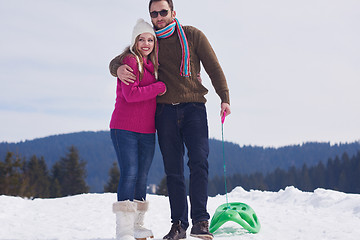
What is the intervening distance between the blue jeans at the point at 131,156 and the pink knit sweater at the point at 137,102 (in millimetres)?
68

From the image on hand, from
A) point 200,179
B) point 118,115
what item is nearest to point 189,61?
point 118,115

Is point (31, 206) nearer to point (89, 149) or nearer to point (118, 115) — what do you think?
point (118, 115)

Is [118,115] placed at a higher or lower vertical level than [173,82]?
lower

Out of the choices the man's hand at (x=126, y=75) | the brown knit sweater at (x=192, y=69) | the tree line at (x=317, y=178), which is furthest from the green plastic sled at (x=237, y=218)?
the tree line at (x=317, y=178)

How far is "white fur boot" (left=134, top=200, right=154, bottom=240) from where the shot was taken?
12.6 ft

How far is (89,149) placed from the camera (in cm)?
14188

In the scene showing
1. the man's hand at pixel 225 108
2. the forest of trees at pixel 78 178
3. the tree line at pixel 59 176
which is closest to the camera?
the man's hand at pixel 225 108

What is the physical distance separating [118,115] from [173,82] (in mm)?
622

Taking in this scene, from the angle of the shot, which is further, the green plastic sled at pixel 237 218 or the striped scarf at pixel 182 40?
the green plastic sled at pixel 237 218

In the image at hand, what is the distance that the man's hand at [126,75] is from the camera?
3.67m

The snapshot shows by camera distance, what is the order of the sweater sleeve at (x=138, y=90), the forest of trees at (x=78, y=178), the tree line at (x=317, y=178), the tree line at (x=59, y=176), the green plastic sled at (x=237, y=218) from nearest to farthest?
1. the sweater sleeve at (x=138, y=90)
2. the green plastic sled at (x=237, y=218)
3. the forest of trees at (x=78, y=178)
4. the tree line at (x=59, y=176)
5. the tree line at (x=317, y=178)

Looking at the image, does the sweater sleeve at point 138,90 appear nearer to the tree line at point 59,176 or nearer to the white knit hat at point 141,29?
the white knit hat at point 141,29

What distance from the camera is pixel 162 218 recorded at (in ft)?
18.1

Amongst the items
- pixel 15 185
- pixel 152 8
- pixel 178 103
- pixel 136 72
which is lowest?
pixel 15 185
